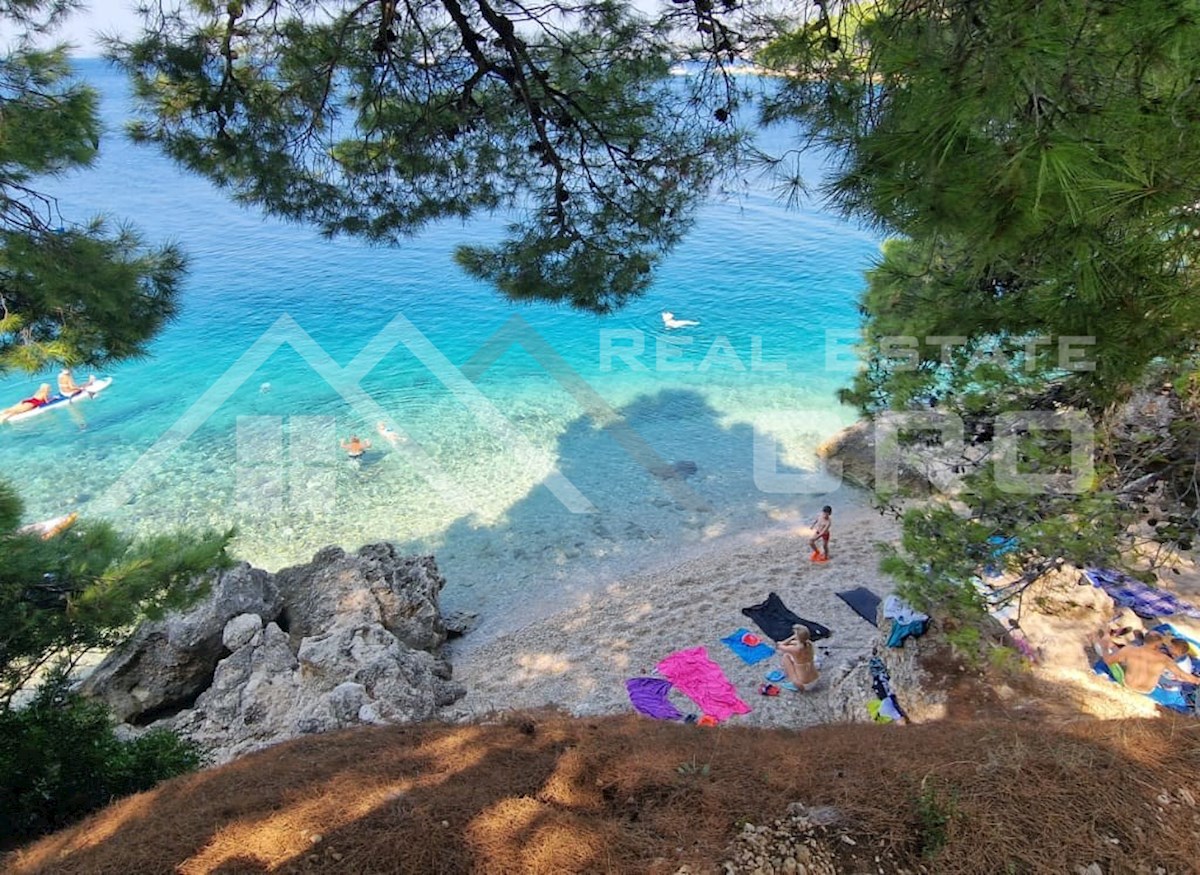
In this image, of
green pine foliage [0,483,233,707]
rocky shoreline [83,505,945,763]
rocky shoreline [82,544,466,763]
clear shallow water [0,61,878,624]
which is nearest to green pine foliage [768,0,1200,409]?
clear shallow water [0,61,878,624]

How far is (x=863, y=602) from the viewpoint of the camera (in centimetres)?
883

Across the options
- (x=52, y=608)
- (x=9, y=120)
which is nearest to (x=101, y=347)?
(x=9, y=120)

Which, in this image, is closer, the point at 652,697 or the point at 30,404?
the point at 652,697

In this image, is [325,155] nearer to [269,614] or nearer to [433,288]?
[269,614]

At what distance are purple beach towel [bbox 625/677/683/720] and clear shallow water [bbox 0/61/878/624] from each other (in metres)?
3.11

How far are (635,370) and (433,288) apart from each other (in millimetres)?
10485

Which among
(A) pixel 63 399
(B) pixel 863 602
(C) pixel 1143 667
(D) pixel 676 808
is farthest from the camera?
(A) pixel 63 399

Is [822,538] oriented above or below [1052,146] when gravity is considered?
below

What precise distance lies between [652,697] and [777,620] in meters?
2.23

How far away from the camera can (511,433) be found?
16172mm

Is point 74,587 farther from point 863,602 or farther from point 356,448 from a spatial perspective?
point 356,448

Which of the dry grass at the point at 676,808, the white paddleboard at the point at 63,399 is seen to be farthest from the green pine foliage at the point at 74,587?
the white paddleboard at the point at 63,399

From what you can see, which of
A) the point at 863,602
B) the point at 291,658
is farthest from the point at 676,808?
the point at 863,602

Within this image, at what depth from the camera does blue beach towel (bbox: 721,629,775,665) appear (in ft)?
26.0
